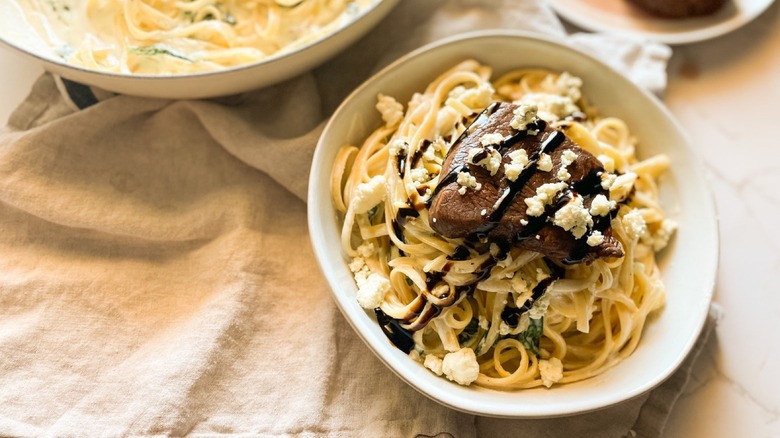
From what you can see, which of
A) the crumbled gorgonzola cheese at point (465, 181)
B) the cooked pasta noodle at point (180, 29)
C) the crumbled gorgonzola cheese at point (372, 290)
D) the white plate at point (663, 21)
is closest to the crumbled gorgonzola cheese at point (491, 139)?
the crumbled gorgonzola cheese at point (465, 181)

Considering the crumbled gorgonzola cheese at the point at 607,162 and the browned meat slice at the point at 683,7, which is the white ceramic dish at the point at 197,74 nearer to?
the crumbled gorgonzola cheese at the point at 607,162

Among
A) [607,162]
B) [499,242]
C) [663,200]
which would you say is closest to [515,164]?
[499,242]

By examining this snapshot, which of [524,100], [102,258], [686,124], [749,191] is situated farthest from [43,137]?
[749,191]

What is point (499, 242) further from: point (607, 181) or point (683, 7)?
point (683, 7)

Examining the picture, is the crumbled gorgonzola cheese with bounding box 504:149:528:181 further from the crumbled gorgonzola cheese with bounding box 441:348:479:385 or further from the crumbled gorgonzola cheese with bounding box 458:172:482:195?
the crumbled gorgonzola cheese with bounding box 441:348:479:385

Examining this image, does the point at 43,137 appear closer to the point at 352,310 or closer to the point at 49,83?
the point at 49,83

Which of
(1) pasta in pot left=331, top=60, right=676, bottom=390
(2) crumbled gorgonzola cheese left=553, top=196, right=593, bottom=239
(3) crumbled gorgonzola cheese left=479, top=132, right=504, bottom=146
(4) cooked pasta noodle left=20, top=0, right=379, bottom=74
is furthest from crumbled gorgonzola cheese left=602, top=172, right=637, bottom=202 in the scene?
(4) cooked pasta noodle left=20, top=0, right=379, bottom=74
